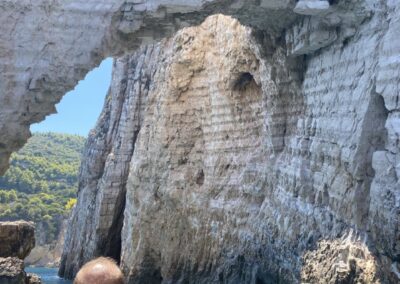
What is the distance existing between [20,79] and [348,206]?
14.2ft

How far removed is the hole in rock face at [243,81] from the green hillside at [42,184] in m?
33.4

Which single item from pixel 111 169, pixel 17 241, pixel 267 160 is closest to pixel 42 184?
pixel 111 169

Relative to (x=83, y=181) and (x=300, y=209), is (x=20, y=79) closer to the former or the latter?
(x=300, y=209)

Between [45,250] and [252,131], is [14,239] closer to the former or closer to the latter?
[252,131]

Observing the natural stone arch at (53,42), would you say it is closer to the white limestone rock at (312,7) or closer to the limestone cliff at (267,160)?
the white limestone rock at (312,7)

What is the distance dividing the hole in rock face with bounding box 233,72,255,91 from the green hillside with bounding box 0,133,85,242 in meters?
33.4

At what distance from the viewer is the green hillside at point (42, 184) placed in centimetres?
4531

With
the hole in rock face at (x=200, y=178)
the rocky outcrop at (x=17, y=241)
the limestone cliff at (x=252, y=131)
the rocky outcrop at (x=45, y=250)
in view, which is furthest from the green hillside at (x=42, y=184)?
the rocky outcrop at (x=17, y=241)

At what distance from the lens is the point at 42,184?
5512 cm

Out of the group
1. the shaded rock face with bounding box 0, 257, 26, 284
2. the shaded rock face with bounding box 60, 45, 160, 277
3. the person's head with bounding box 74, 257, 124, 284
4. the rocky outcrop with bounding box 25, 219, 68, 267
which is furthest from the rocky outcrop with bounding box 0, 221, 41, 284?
the rocky outcrop with bounding box 25, 219, 68, 267

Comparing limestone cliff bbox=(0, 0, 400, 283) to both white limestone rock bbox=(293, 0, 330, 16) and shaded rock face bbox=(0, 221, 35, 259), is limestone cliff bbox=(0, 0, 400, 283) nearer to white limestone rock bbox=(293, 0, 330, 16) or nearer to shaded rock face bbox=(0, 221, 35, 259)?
white limestone rock bbox=(293, 0, 330, 16)

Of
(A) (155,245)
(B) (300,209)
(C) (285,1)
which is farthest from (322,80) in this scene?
(A) (155,245)

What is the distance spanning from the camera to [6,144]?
7328 millimetres

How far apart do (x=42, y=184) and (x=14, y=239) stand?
153 ft
